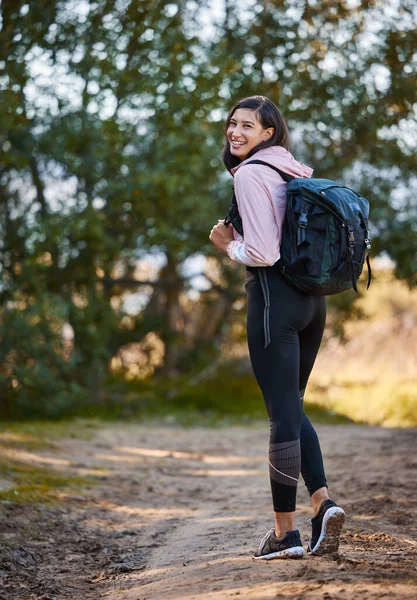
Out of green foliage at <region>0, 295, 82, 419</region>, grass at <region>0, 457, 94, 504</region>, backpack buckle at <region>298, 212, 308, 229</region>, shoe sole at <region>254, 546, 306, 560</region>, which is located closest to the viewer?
backpack buckle at <region>298, 212, 308, 229</region>

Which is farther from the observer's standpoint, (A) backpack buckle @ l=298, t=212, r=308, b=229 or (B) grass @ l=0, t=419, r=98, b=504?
(B) grass @ l=0, t=419, r=98, b=504

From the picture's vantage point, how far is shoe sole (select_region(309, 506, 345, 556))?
11.2 feet

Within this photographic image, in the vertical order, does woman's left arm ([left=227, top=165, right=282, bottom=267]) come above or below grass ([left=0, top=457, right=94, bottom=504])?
above

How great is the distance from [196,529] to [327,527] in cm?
142

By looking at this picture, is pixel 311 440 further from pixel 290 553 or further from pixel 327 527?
pixel 290 553

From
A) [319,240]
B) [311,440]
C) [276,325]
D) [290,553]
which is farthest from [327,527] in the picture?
[319,240]

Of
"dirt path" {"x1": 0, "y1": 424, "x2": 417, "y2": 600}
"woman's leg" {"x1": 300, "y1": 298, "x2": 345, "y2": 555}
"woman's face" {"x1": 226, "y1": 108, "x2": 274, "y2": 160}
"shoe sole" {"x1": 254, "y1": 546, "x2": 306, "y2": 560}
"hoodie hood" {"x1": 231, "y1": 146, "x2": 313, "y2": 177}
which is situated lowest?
"dirt path" {"x1": 0, "y1": 424, "x2": 417, "y2": 600}

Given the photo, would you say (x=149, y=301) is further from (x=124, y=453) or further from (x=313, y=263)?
(x=313, y=263)

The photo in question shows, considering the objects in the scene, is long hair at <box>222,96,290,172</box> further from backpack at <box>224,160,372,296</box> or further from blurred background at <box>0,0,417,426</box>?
blurred background at <box>0,0,417,426</box>

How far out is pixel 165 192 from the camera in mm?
9406

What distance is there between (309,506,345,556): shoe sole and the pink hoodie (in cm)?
109

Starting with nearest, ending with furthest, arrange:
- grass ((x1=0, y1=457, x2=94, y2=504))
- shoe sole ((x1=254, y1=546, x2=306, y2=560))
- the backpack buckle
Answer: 1. the backpack buckle
2. shoe sole ((x1=254, y1=546, x2=306, y2=560))
3. grass ((x1=0, y1=457, x2=94, y2=504))

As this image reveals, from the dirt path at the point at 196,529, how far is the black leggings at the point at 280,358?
0.38 metres

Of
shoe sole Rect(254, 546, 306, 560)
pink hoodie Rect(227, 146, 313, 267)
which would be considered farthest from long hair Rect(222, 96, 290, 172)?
shoe sole Rect(254, 546, 306, 560)
